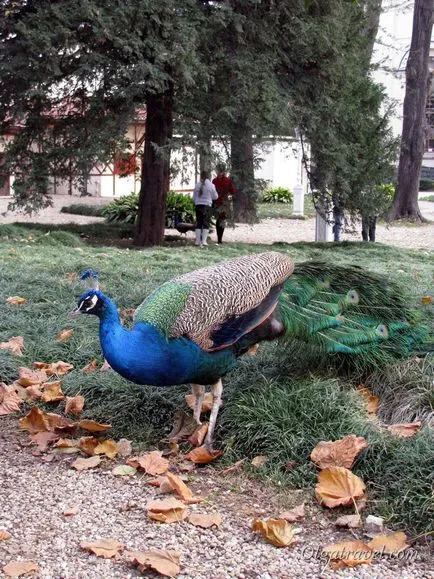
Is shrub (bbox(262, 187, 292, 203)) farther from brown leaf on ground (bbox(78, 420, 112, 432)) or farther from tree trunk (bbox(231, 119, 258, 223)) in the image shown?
brown leaf on ground (bbox(78, 420, 112, 432))

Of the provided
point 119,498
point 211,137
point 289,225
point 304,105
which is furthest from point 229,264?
point 289,225

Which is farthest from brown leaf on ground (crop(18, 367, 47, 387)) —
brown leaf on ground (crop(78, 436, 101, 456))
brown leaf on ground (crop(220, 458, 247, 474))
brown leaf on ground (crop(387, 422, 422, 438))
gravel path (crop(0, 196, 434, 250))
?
gravel path (crop(0, 196, 434, 250))

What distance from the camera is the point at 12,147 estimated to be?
14359mm

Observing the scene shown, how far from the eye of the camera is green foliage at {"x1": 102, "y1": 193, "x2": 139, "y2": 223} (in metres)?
22.1

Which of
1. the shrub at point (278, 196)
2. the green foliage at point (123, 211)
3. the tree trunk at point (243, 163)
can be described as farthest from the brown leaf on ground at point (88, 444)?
the shrub at point (278, 196)

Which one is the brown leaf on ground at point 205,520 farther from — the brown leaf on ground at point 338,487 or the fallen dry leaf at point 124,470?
the fallen dry leaf at point 124,470

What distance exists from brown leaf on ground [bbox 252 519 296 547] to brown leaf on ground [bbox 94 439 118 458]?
1.12m

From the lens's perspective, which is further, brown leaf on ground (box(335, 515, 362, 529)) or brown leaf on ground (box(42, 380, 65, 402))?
brown leaf on ground (box(42, 380, 65, 402))

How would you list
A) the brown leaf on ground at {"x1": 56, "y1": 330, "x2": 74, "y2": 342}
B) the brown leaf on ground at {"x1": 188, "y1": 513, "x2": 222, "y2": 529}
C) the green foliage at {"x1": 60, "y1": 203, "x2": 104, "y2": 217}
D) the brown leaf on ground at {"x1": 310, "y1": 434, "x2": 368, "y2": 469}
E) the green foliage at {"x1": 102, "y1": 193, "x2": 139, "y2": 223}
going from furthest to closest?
1. the green foliage at {"x1": 60, "y1": 203, "x2": 104, "y2": 217}
2. the green foliage at {"x1": 102, "y1": 193, "x2": 139, "y2": 223}
3. the brown leaf on ground at {"x1": 56, "y1": 330, "x2": 74, "y2": 342}
4. the brown leaf on ground at {"x1": 310, "y1": 434, "x2": 368, "y2": 469}
5. the brown leaf on ground at {"x1": 188, "y1": 513, "x2": 222, "y2": 529}

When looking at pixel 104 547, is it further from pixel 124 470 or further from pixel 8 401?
pixel 8 401

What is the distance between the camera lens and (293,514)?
346 centimetres

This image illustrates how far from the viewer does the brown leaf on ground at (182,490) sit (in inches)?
142

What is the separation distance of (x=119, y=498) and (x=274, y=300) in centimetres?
145

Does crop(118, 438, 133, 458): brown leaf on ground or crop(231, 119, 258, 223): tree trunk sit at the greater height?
crop(231, 119, 258, 223): tree trunk
